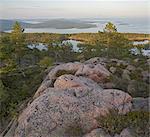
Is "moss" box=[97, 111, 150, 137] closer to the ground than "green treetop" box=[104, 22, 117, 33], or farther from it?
closer to the ground

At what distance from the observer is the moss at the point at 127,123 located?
13.1 metres

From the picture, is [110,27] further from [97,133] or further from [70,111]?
Answer: [97,133]

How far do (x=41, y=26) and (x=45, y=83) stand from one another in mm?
106877

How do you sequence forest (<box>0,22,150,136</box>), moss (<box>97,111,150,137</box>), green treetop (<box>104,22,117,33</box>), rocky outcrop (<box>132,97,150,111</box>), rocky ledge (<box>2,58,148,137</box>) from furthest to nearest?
green treetop (<box>104,22,117,33</box>)
forest (<box>0,22,150,136</box>)
rocky outcrop (<box>132,97,150,111</box>)
rocky ledge (<box>2,58,148,137</box>)
moss (<box>97,111,150,137</box>)

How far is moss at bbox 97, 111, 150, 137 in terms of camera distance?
13.1 m

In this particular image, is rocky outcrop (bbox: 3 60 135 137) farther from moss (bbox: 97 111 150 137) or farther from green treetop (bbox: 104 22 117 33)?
green treetop (bbox: 104 22 117 33)

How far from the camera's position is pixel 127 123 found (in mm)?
13398

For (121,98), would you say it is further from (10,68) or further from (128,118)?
(10,68)

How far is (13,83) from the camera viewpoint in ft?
78.3

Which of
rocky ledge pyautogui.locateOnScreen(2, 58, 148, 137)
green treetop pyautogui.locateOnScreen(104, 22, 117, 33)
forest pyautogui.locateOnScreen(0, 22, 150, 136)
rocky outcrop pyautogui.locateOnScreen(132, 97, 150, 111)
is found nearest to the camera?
rocky ledge pyautogui.locateOnScreen(2, 58, 148, 137)

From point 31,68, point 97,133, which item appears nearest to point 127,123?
point 97,133

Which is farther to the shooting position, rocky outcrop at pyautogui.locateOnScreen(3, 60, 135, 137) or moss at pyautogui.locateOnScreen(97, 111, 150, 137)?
rocky outcrop at pyautogui.locateOnScreen(3, 60, 135, 137)

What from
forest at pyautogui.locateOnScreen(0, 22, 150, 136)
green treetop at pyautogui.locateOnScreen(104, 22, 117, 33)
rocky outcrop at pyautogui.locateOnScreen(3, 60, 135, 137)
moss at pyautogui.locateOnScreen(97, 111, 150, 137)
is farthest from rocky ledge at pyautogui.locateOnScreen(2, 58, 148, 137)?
green treetop at pyautogui.locateOnScreen(104, 22, 117, 33)

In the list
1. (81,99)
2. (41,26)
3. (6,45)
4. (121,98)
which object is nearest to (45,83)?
(81,99)
